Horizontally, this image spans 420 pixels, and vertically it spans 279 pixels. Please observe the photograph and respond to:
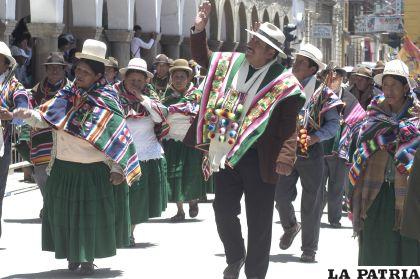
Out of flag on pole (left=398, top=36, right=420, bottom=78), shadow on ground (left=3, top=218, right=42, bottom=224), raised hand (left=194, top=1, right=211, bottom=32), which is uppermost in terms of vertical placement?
raised hand (left=194, top=1, right=211, bottom=32)

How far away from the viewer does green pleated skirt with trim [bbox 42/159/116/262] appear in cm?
833

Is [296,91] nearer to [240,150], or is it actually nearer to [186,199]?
[240,150]

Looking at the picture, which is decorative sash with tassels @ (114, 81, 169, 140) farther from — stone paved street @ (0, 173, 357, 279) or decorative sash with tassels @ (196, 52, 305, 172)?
decorative sash with tassels @ (196, 52, 305, 172)

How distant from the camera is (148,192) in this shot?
35.3 ft

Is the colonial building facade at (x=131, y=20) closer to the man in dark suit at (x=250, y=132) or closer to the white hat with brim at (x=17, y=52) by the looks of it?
the white hat with brim at (x=17, y=52)

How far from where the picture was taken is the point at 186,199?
41.2ft

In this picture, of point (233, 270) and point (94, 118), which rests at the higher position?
point (94, 118)

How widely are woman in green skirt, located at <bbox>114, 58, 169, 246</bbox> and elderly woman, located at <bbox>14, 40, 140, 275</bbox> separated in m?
1.74

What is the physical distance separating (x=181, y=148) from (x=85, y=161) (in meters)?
4.54

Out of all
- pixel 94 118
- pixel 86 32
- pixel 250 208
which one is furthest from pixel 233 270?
pixel 86 32

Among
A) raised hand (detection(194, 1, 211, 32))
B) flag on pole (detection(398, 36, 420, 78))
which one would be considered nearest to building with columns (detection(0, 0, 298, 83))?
raised hand (detection(194, 1, 211, 32))

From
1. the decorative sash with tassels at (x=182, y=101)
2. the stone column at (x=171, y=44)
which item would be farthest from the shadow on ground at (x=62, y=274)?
the stone column at (x=171, y=44)

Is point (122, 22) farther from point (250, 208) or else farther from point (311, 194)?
point (250, 208)

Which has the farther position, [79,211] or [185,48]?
[185,48]
